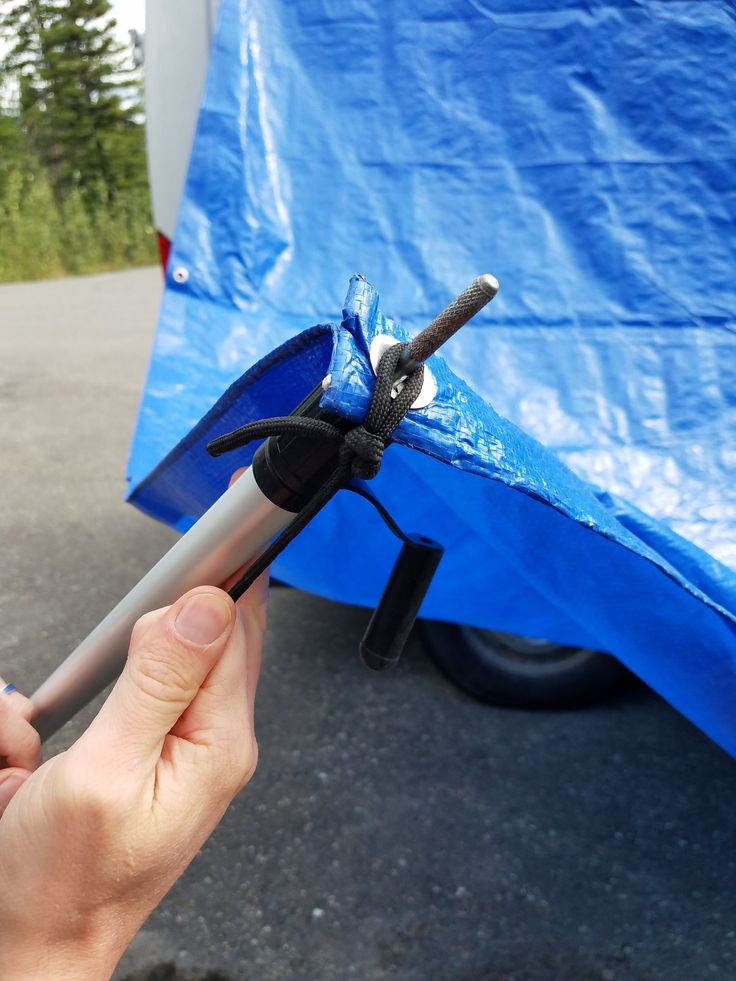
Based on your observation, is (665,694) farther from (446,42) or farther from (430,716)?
(446,42)

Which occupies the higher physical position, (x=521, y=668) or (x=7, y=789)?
(x=7, y=789)

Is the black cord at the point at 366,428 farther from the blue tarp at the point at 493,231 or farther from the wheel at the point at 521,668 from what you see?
the wheel at the point at 521,668

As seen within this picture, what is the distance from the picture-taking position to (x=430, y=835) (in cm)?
185

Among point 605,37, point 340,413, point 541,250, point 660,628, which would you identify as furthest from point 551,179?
point 340,413

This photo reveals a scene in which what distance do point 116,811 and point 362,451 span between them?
0.38 meters

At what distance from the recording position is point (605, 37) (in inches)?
65.9

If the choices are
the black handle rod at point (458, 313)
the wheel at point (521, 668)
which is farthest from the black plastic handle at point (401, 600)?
the wheel at point (521, 668)

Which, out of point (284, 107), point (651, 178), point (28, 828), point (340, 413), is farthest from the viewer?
point (284, 107)

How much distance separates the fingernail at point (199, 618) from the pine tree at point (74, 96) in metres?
18.9

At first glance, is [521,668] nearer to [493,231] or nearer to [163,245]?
[493,231]

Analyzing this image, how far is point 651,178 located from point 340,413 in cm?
126

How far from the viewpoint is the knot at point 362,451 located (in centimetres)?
67

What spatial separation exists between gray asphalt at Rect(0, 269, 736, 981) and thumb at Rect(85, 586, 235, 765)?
101cm

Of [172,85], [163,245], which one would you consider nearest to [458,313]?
[172,85]
